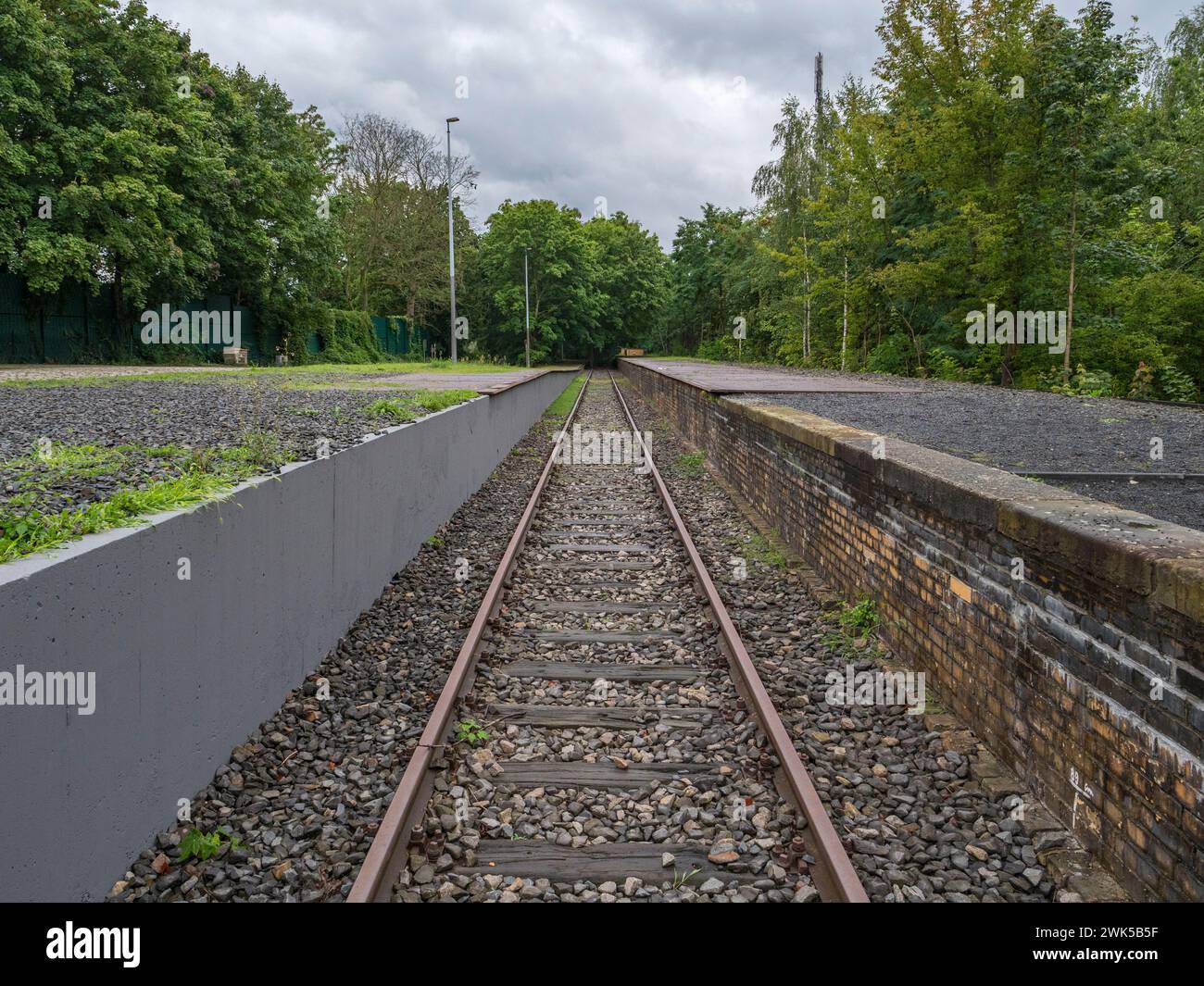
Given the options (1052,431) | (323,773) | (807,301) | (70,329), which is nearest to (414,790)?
(323,773)

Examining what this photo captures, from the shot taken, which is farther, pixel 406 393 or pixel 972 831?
pixel 406 393

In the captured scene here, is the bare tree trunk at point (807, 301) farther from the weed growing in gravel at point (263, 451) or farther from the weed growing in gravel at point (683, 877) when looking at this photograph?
the weed growing in gravel at point (683, 877)

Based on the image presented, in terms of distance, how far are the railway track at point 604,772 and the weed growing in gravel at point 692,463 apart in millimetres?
6348

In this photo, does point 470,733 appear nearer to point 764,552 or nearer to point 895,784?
point 895,784

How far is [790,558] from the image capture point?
734cm

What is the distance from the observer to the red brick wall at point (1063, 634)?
2.51m

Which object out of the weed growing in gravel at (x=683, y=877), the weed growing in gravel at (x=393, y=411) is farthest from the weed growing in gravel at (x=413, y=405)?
the weed growing in gravel at (x=683, y=877)

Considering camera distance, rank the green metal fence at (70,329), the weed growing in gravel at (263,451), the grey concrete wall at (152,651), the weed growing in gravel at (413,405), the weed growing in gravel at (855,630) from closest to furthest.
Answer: the grey concrete wall at (152,651) < the weed growing in gravel at (263,451) < the weed growing in gravel at (855,630) < the weed growing in gravel at (413,405) < the green metal fence at (70,329)

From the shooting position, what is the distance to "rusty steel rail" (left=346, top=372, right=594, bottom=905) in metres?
2.82

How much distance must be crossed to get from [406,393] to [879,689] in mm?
9557

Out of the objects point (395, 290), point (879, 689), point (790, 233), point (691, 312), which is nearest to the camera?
point (879, 689)
